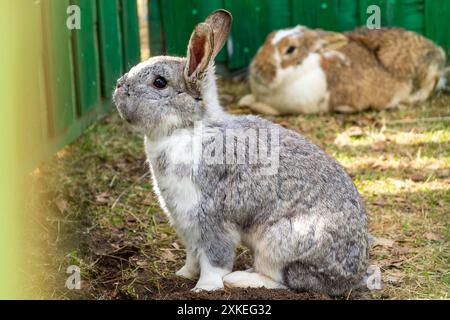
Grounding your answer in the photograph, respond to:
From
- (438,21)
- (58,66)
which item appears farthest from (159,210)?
(438,21)

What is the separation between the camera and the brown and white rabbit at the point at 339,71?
8.09 meters

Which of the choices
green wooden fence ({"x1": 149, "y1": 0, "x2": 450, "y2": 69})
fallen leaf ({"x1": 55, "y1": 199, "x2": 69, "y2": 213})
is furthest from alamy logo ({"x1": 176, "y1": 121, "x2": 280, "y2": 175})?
green wooden fence ({"x1": 149, "y1": 0, "x2": 450, "y2": 69})

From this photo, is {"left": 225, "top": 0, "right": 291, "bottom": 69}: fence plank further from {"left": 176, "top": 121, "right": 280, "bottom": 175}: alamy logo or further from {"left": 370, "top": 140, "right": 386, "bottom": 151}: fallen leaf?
{"left": 176, "top": 121, "right": 280, "bottom": 175}: alamy logo

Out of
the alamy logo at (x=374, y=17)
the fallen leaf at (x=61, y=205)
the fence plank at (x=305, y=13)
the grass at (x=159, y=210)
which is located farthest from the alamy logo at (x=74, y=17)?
the alamy logo at (x=374, y=17)

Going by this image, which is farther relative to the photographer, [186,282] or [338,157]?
[338,157]

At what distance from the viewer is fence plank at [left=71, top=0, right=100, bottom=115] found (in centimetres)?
670

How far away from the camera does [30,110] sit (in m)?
5.49

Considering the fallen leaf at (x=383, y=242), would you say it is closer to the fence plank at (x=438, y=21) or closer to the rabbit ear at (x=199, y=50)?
the rabbit ear at (x=199, y=50)

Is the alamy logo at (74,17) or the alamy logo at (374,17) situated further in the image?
the alamy logo at (374,17)

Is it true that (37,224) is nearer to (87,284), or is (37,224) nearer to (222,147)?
(87,284)

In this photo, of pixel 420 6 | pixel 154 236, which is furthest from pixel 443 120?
pixel 154 236

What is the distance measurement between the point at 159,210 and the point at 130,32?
2997 millimetres

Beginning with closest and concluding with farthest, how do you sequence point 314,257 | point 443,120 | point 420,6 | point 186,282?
1. point 314,257
2. point 186,282
3. point 443,120
4. point 420,6

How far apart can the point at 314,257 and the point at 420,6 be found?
17.3 feet
